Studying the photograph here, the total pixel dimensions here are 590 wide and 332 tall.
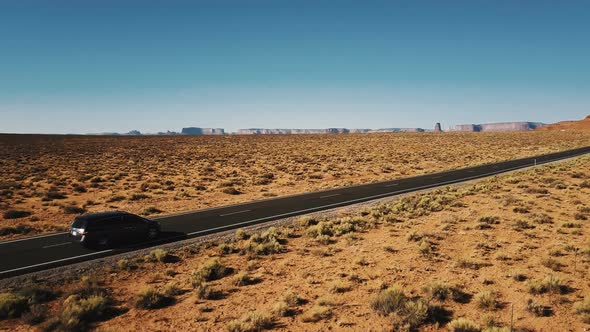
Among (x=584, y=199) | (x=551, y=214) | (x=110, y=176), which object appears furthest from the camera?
(x=110, y=176)

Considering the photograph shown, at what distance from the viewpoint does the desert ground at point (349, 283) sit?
9680mm

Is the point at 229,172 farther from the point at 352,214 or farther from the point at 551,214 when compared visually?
the point at 551,214

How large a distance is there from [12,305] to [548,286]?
612 inches

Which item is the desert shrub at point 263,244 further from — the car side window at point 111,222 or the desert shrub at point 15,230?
the desert shrub at point 15,230

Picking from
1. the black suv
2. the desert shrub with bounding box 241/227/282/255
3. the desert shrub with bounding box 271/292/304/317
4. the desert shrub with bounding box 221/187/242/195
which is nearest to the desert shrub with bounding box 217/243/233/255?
the desert shrub with bounding box 241/227/282/255

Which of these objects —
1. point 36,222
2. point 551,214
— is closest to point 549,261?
point 551,214

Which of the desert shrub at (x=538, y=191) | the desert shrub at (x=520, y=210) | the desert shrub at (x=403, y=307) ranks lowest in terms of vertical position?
the desert shrub at (x=403, y=307)

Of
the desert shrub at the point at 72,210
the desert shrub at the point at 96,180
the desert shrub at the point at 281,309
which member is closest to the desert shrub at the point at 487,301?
the desert shrub at the point at 281,309

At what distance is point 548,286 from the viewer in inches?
435

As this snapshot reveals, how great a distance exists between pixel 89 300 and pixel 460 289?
432 inches

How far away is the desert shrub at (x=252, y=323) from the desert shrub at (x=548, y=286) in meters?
7.91

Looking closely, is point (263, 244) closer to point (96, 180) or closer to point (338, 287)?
point (338, 287)

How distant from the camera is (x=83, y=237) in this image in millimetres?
15664

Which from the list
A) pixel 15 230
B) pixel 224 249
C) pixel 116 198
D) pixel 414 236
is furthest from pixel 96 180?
pixel 414 236
